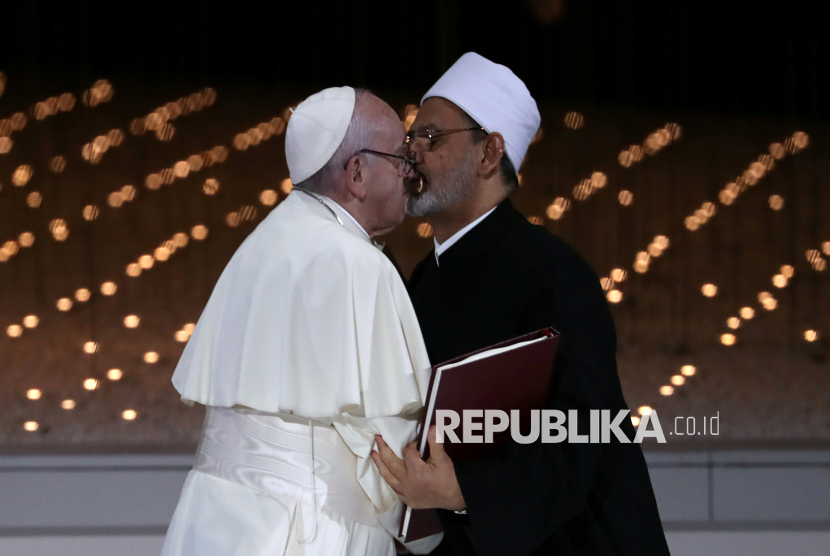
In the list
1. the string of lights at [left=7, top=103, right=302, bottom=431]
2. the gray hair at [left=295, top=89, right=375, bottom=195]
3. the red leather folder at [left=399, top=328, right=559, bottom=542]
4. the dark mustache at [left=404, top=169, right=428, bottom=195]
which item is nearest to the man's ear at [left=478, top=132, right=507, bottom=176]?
the dark mustache at [left=404, top=169, right=428, bottom=195]

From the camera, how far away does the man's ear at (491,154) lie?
1770mm

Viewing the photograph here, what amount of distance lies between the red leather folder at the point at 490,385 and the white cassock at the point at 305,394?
75 mm

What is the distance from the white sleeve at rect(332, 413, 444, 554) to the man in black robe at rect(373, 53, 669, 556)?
0.08 feet

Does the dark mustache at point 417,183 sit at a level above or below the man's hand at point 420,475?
above

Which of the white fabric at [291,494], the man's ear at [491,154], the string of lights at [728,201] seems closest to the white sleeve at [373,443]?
the white fabric at [291,494]

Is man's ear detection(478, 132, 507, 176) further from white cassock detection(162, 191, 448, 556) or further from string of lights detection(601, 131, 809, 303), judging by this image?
string of lights detection(601, 131, 809, 303)

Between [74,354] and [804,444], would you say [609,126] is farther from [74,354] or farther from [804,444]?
[74,354]

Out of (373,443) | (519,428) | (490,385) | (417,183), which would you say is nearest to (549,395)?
(519,428)

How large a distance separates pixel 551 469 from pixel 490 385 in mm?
210

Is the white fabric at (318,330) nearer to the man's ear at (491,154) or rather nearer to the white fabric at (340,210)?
the white fabric at (340,210)

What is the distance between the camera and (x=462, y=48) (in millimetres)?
4707

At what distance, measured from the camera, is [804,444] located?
13.5 feet

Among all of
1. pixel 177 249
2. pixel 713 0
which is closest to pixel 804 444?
pixel 713 0

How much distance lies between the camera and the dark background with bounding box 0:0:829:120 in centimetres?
457
